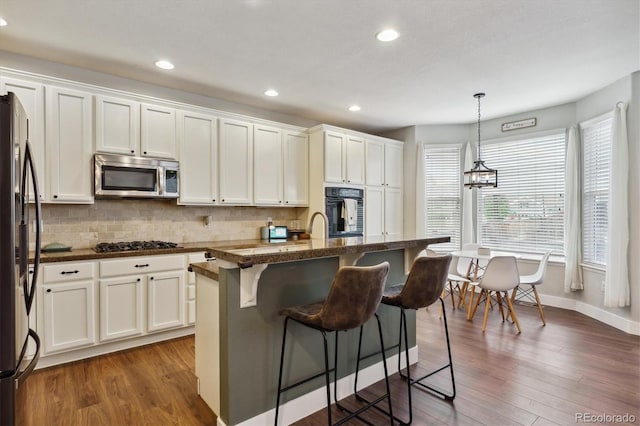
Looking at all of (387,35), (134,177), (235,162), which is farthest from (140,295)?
(387,35)

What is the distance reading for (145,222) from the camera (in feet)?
12.4

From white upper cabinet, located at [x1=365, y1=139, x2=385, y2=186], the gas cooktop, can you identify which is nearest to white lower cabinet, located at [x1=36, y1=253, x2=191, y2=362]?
the gas cooktop

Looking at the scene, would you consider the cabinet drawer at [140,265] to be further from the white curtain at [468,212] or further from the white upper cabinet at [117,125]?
the white curtain at [468,212]

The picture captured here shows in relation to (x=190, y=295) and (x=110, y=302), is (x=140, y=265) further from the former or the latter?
(x=190, y=295)

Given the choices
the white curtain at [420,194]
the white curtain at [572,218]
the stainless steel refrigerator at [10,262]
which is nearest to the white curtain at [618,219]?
the white curtain at [572,218]

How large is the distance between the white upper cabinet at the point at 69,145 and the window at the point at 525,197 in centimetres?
527

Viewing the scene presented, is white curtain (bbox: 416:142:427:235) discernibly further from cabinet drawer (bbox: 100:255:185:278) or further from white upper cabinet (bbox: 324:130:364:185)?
cabinet drawer (bbox: 100:255:185:278)

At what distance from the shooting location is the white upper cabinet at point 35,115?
2.87 meters

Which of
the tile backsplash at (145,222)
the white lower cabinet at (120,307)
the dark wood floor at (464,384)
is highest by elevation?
the tile backsplash at (145,222)

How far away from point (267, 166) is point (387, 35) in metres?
2.23

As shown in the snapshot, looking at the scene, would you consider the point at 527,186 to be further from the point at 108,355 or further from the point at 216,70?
the point at 108,355

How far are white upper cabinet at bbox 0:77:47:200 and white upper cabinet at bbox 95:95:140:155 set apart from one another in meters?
0.41

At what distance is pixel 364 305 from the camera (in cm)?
178

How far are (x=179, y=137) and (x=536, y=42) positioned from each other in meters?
3.50
